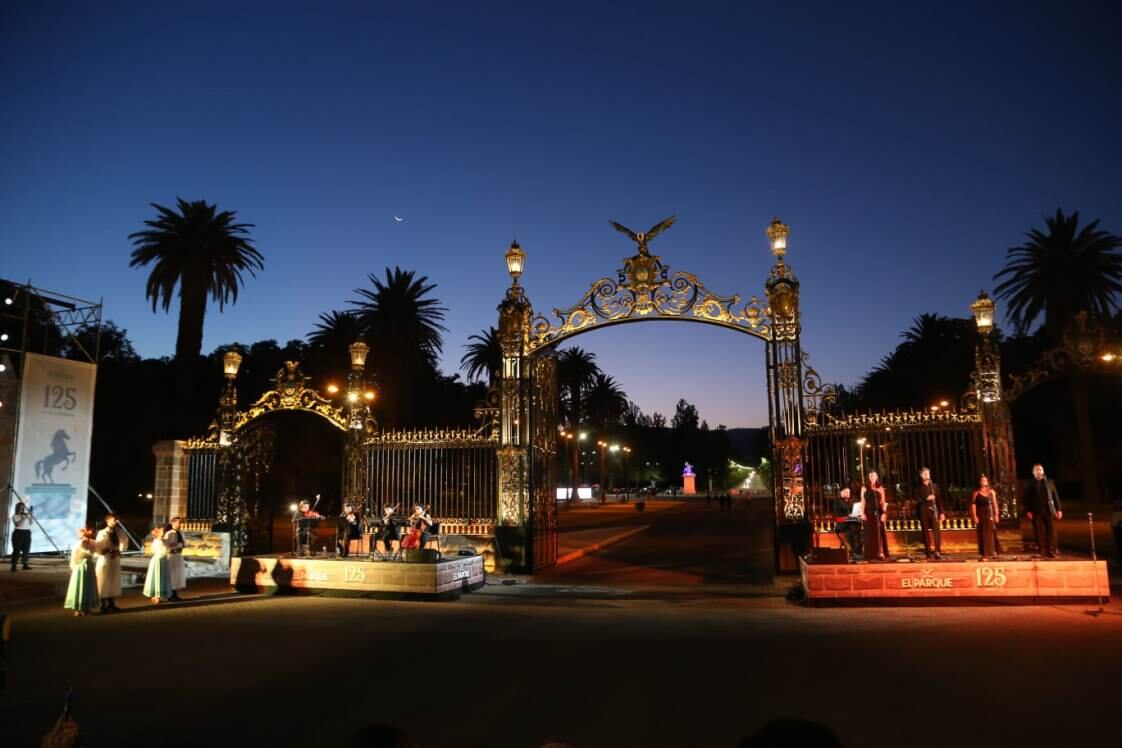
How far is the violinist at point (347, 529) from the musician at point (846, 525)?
34.8 feet

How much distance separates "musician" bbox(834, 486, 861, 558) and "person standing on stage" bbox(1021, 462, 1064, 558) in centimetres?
303

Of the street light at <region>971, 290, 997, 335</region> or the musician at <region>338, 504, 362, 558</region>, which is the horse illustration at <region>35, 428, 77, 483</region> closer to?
the musician at <region>338, 504, 362, 558</region>

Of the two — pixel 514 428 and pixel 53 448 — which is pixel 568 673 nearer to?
pixel 514 428

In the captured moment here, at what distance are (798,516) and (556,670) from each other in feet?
30.3

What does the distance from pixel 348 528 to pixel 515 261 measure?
753cm

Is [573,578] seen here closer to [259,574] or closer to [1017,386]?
[259,574]

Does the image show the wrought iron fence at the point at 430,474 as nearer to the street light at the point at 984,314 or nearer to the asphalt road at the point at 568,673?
the asphalt road at the point at 568,673

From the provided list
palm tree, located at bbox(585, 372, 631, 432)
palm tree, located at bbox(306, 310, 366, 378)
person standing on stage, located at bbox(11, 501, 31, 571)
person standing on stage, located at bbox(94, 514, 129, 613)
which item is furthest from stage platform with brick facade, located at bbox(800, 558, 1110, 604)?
palm tree, located at bbox(585, 372, 631, 432)

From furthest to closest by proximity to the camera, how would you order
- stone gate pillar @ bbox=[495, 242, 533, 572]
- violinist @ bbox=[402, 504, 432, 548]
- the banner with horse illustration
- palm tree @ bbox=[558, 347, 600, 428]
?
palm tree @ bbox=[558, 347, 600, 428] → the banner with horse illustration → stone gate pillar @ bbox=[495, 242, 533, 572] → violinist @ bbox=[402, 504, 432, 548]

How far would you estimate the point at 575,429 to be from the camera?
59.4 meters

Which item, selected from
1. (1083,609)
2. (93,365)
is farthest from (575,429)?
(1083,609)

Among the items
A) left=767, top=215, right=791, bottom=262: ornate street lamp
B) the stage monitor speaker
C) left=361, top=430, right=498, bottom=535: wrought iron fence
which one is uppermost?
left=767, top=215, right=791, bottom=262: ornate street lamp

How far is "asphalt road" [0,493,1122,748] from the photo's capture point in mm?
6500

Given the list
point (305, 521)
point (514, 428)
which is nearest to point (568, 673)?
point (514, 428)
